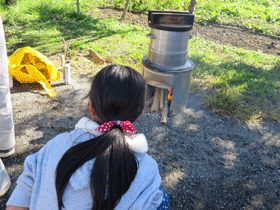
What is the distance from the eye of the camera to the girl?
1031mm

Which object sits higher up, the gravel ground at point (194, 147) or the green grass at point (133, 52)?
the green grass at point (133, 52)

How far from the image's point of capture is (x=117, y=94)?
111 cm

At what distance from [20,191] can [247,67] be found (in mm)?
5165

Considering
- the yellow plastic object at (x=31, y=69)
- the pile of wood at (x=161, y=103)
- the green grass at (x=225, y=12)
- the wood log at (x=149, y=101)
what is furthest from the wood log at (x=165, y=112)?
the green grass at (x=225, y=12)

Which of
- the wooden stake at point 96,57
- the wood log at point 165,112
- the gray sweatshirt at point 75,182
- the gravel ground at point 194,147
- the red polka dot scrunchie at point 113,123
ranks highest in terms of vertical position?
the red polka dot scrunchie at point 113,123

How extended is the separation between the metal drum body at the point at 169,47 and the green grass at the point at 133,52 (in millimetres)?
1017

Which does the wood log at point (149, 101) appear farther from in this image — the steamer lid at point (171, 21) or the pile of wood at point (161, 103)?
the steamer lid at point (171, 21)

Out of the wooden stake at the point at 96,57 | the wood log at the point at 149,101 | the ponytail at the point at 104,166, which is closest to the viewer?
the ponytail at the point at 104,166

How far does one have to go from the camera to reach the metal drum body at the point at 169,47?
3.24 m

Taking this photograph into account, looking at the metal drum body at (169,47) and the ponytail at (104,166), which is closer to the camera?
the ponytail at (104,166)

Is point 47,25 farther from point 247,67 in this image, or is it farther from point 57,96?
point 247,67

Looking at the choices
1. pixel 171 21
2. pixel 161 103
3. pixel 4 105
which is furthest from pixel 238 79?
pixel 4 105

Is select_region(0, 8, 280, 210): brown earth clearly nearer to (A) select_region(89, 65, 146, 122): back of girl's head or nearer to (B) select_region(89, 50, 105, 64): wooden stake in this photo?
(B) select_region(89, 50, 105, 64): wooden stake

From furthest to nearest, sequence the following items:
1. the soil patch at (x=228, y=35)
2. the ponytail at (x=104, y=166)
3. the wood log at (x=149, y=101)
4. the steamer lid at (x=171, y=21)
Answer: the soil patch at (x=228, y=35) → the wood log at (x=149, y=101) → the steamer lid at (x=171, y=21) → the ponytail at (x=104, y=166)
